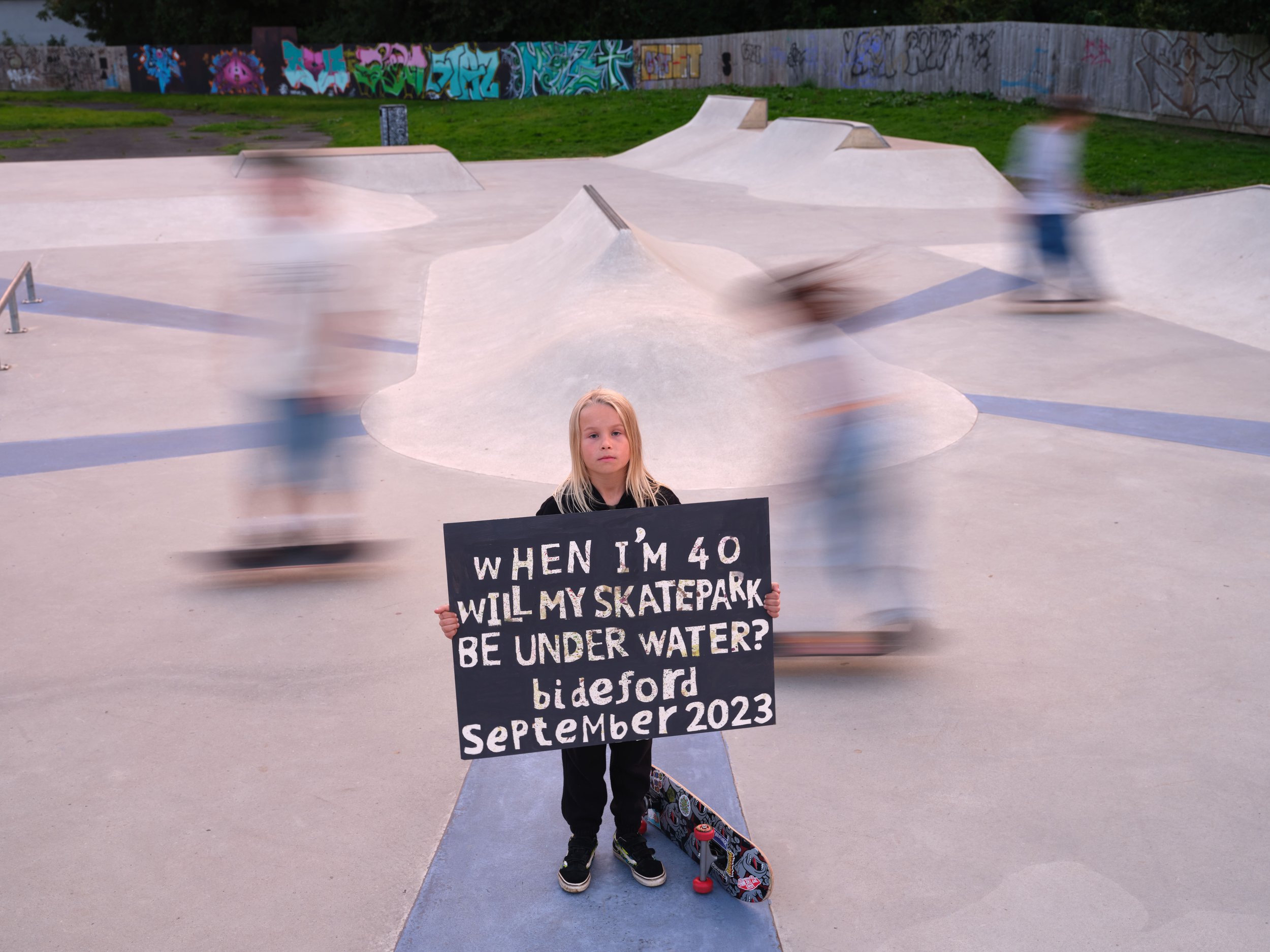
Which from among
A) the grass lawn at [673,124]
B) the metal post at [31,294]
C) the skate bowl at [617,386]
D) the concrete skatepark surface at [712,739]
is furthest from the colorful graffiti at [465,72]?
the concrete skatepark surface at [712,739]

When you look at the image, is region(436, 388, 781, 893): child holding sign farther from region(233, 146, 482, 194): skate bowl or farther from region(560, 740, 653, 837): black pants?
region(233, 146, 482, 194): skate bowl

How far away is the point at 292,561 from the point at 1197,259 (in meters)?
11.1

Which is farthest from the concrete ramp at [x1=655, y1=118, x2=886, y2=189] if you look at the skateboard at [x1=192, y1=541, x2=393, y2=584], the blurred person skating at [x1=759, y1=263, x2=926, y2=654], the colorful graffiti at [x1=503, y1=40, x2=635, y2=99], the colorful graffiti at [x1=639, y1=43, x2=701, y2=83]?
the colorful graffiti at [x1=503, y1=40, x2=635, y2=99]

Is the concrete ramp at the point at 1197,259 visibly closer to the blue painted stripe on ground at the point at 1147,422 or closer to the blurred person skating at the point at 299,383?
the blue painted stripe on ground at the point at 1147,422

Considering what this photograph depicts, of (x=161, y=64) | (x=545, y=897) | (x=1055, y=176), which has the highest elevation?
(x=161, y=64)

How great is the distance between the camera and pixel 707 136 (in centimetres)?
2614

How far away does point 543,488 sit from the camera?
6656mm

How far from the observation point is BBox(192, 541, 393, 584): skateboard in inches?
217

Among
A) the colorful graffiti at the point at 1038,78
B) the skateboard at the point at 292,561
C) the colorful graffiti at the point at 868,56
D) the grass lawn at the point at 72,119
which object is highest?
the colorful graffiti at the point at 868,56

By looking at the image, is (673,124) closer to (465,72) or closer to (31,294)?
Result: (465,72)

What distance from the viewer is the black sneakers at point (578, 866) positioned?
332cm

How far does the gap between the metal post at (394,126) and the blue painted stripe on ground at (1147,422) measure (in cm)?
2144

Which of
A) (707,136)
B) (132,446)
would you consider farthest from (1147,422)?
(707,136)

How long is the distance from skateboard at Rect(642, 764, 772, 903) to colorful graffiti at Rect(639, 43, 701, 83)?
43363 millimetres
